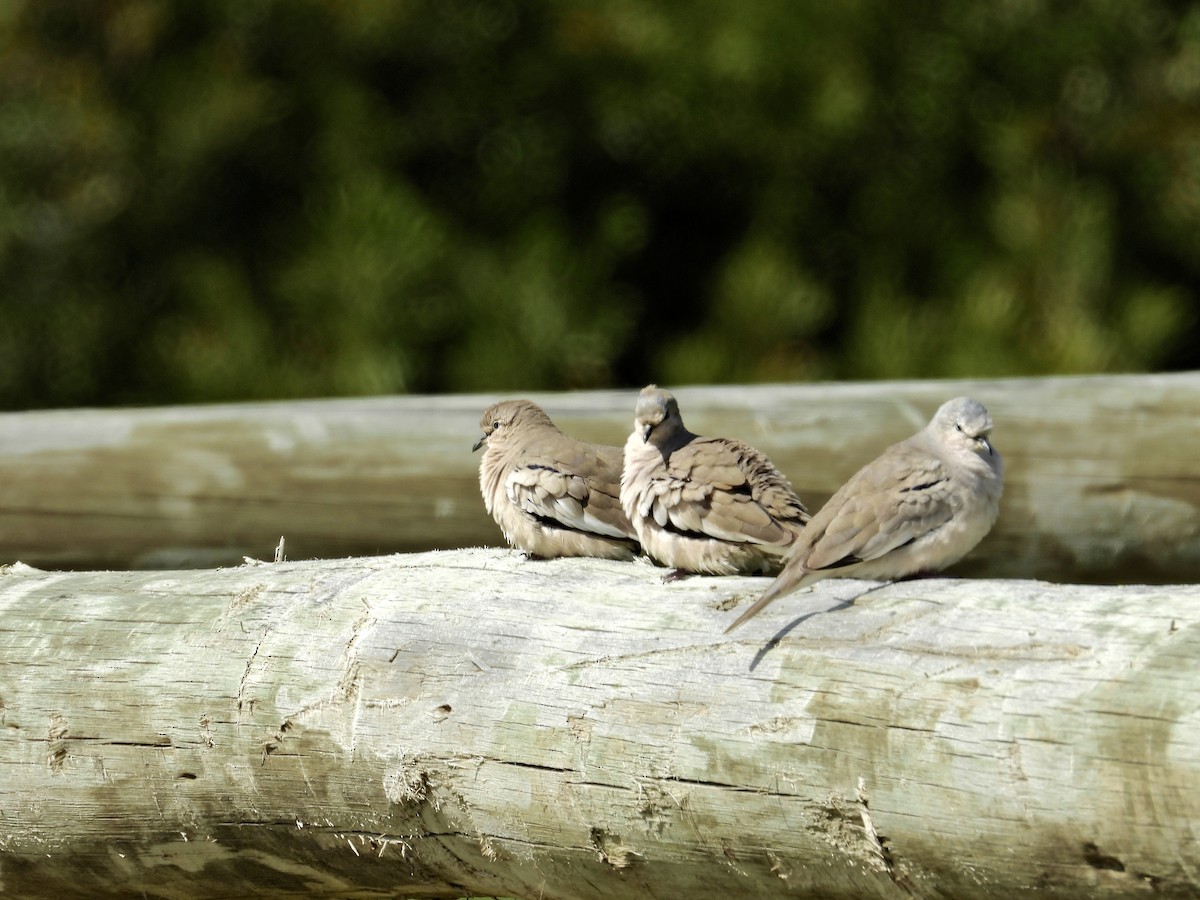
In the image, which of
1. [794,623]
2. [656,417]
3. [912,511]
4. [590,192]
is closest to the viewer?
[794,623]

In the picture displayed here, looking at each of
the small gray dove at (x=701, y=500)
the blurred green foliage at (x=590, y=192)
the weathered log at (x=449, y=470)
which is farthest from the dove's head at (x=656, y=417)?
the blurred green foliage at (x=590, y=192)

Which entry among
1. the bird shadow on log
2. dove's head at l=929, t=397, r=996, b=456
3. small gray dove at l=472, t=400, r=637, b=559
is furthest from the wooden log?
dove's head at l=929, t=397, r=996, b=456

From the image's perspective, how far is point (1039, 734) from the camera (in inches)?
70.0

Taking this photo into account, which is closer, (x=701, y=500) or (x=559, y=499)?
(x=701, y=500)

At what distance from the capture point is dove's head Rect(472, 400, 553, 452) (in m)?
3.16

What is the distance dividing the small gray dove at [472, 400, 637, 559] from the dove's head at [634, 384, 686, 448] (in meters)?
0.17

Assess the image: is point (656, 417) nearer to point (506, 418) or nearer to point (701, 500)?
point (701, 500)

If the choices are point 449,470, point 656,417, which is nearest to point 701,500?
point 656,417

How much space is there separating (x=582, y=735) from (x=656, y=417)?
0.77 m

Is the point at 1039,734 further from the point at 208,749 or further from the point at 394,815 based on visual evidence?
the point at 208,749

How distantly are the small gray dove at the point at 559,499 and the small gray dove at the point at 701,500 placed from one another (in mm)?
115

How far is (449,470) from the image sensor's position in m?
3.44

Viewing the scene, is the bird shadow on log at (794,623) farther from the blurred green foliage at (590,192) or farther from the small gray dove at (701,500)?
the blurred green foliage at (590,192)

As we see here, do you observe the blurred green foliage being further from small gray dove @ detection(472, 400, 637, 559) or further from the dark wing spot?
the dark wing spot
